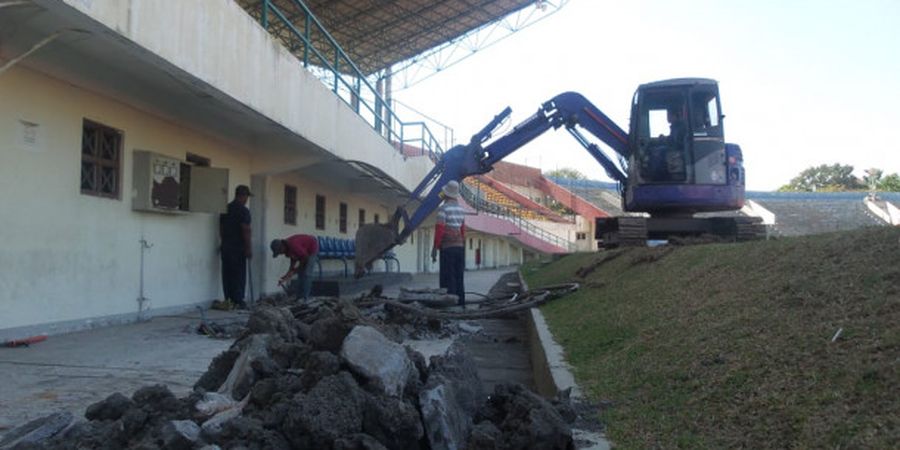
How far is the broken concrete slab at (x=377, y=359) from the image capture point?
11.4ft

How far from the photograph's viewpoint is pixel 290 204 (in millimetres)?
14977

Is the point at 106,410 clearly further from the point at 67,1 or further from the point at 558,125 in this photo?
the point at 558,125

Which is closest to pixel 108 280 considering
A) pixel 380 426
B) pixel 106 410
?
pixel 106 410

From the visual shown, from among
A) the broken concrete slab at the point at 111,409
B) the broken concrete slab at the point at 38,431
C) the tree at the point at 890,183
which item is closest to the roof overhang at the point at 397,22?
the broken concrete slab at the point at 111,409

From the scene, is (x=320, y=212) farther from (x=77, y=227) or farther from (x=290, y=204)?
(x=77, y=227)

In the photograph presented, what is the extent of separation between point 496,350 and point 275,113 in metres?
4.37

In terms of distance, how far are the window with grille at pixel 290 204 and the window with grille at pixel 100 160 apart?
596 cm

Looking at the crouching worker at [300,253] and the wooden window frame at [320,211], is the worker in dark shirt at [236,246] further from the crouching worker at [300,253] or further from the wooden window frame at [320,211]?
the wooden window frame at [320,211]

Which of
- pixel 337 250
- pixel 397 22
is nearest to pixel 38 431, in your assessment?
pixel 337 250

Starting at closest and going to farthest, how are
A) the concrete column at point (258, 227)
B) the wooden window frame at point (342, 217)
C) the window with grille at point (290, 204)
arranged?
the concrete column at point (258, 227), the window with grille at point (290, 204), the wooden window frame at point (342, 217)

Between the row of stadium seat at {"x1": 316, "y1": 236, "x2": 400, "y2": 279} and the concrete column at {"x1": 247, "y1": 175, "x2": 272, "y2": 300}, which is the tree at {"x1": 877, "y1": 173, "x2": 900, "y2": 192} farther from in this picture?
the concrete column at {"x1": 247, "y1": 175, "x2": 272, "y2": 300}

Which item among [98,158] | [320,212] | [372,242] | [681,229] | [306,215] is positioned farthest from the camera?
[320,212]

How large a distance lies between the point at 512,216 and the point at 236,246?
40.9 meters

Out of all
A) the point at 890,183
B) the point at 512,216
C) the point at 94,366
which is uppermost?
the point at 890,183
